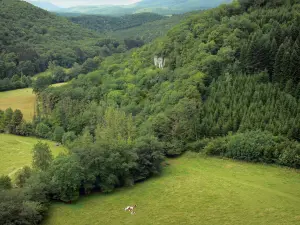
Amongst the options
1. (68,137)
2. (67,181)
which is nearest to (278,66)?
(67,181)

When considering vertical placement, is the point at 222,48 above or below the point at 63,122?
above

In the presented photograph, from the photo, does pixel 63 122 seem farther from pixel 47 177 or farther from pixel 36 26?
pixel 36 26

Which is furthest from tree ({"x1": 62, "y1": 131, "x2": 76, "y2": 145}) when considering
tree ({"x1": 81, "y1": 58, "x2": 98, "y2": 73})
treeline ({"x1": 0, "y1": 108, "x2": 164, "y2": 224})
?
tree ({"x1": 81, "y1": 58, "x2": 98, "y2": 73})

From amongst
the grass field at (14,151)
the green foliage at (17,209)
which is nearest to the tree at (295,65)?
the grass field at (14,151)

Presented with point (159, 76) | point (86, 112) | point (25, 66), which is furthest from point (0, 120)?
point (25, 66)

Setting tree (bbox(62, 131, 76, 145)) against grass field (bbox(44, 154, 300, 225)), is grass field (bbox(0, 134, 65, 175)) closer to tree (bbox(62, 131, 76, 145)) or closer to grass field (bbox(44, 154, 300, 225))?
tree (bbox(62, 131, 76, 145))
